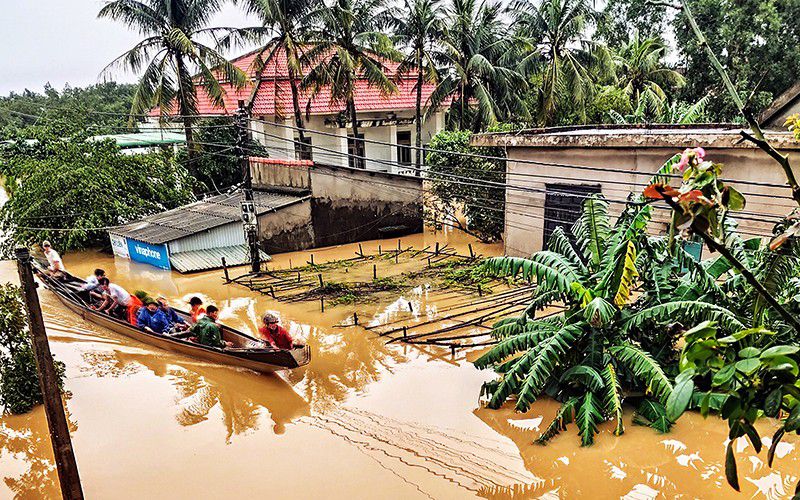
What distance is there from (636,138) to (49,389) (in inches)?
451

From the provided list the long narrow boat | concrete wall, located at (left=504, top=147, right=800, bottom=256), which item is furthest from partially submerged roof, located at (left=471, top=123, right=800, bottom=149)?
the long narrow boat

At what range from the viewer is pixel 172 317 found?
11.2 metres

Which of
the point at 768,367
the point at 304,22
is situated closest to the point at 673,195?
the point at 768,367

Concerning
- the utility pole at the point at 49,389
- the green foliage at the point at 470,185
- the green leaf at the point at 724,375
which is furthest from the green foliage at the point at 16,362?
the green foliage at the point at 470,185

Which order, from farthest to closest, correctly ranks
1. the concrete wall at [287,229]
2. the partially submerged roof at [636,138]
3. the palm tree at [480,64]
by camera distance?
the palm tree at [480,64] < the concrete wall at [287,229] < the partially submerged roof at [636,138]

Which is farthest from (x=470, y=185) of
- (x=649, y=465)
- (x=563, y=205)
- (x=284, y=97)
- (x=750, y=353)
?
(x=750, y=353)

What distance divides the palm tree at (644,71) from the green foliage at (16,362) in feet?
73.7

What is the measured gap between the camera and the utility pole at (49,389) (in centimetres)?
589

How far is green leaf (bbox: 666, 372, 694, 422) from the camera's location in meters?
1.78

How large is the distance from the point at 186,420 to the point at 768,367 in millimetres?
8722

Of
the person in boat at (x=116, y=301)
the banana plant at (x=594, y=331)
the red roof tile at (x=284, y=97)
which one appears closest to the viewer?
the banana plant at (x=594, y=331)

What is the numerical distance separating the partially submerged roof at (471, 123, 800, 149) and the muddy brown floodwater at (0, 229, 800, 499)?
4.84 meters

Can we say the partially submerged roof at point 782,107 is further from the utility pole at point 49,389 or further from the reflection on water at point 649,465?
the utility pole at point 49,389

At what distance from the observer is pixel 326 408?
8.82 meters
